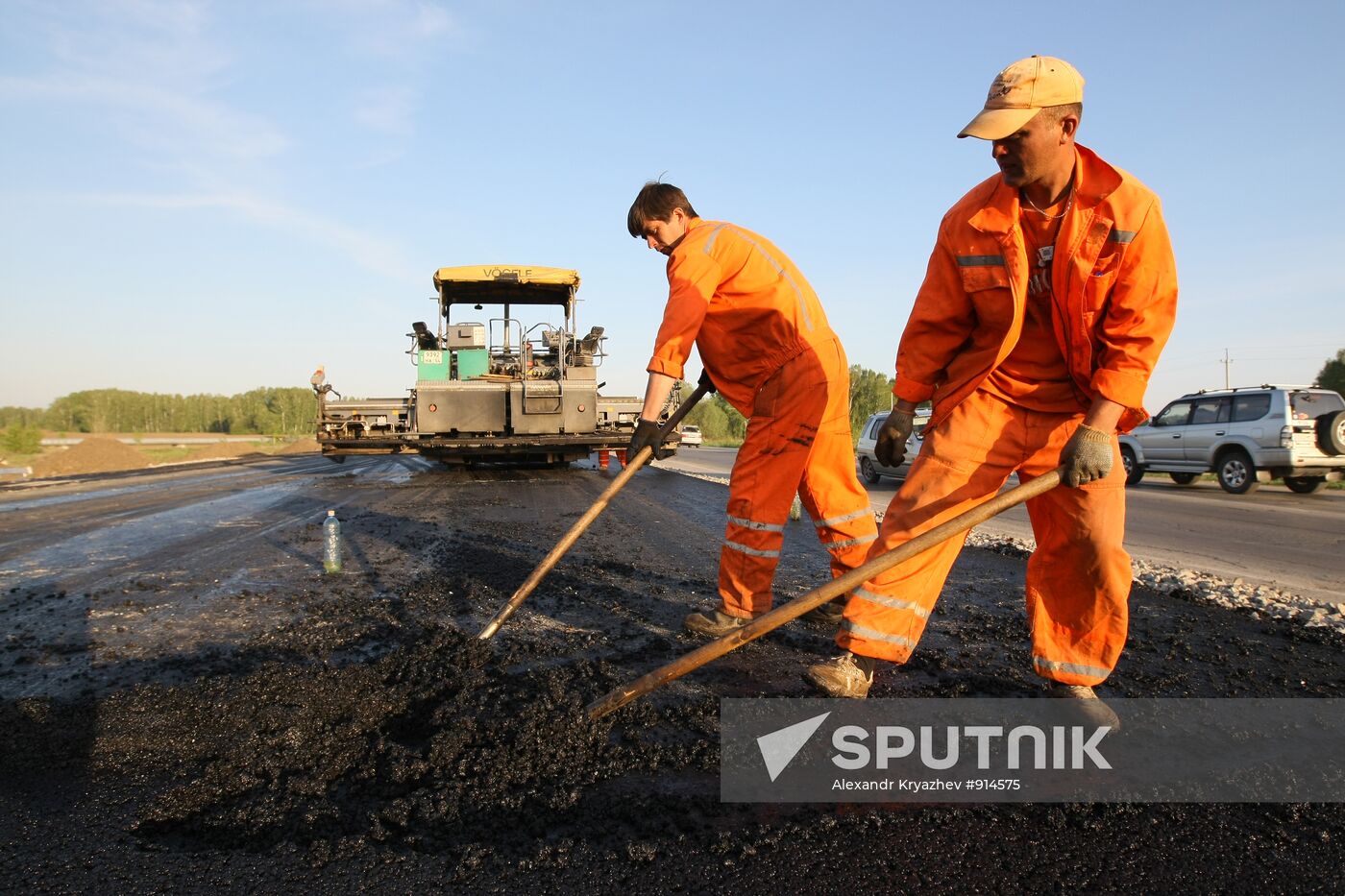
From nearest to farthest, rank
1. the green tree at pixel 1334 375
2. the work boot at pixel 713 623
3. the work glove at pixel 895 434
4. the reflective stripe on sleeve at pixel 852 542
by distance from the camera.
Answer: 1. the work glove at pixel 895 434
2. the work boot at pixel 713 623
3. the reflective stripe on sleeve at pixel 852 542
4. the green tree at pixel 1334 375

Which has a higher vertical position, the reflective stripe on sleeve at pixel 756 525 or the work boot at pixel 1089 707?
the reflective stripe on sleeve at pixel 756 525

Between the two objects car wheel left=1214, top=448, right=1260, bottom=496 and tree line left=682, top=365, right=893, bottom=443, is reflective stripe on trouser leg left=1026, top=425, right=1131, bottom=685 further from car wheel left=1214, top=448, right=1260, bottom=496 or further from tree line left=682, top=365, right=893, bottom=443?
tree line left=682, top=365, right=893, bottom=443

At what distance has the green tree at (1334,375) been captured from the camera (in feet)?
155

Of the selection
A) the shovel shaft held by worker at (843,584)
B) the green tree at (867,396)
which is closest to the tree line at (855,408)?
the green tree at (867,396)

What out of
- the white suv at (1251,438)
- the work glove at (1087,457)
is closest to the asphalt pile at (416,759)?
the work glove at (1087,457)

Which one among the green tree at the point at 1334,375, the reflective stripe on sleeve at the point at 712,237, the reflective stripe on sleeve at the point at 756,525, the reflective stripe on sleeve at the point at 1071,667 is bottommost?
the reflective stripe on sleeve at the point at 1071,667

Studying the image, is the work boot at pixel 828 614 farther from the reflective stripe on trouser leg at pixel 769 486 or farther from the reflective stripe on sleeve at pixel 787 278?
the reflective stripe on sleeve at pixel 787 278

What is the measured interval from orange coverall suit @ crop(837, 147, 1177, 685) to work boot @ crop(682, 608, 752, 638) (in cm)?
96

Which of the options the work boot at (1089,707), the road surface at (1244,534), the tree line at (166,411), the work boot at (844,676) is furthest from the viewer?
the tree line at (166,411)

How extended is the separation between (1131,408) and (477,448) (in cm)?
1059

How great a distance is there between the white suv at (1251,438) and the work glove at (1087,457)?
32.0ft

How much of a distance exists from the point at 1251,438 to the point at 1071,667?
1196 centimetres

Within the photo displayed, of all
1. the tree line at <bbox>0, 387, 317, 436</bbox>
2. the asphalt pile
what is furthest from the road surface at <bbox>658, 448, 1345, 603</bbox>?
the tree line at <bbox>0, 387, 317, 436</bbox>

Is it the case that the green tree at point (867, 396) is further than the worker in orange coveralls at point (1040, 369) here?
Yes
